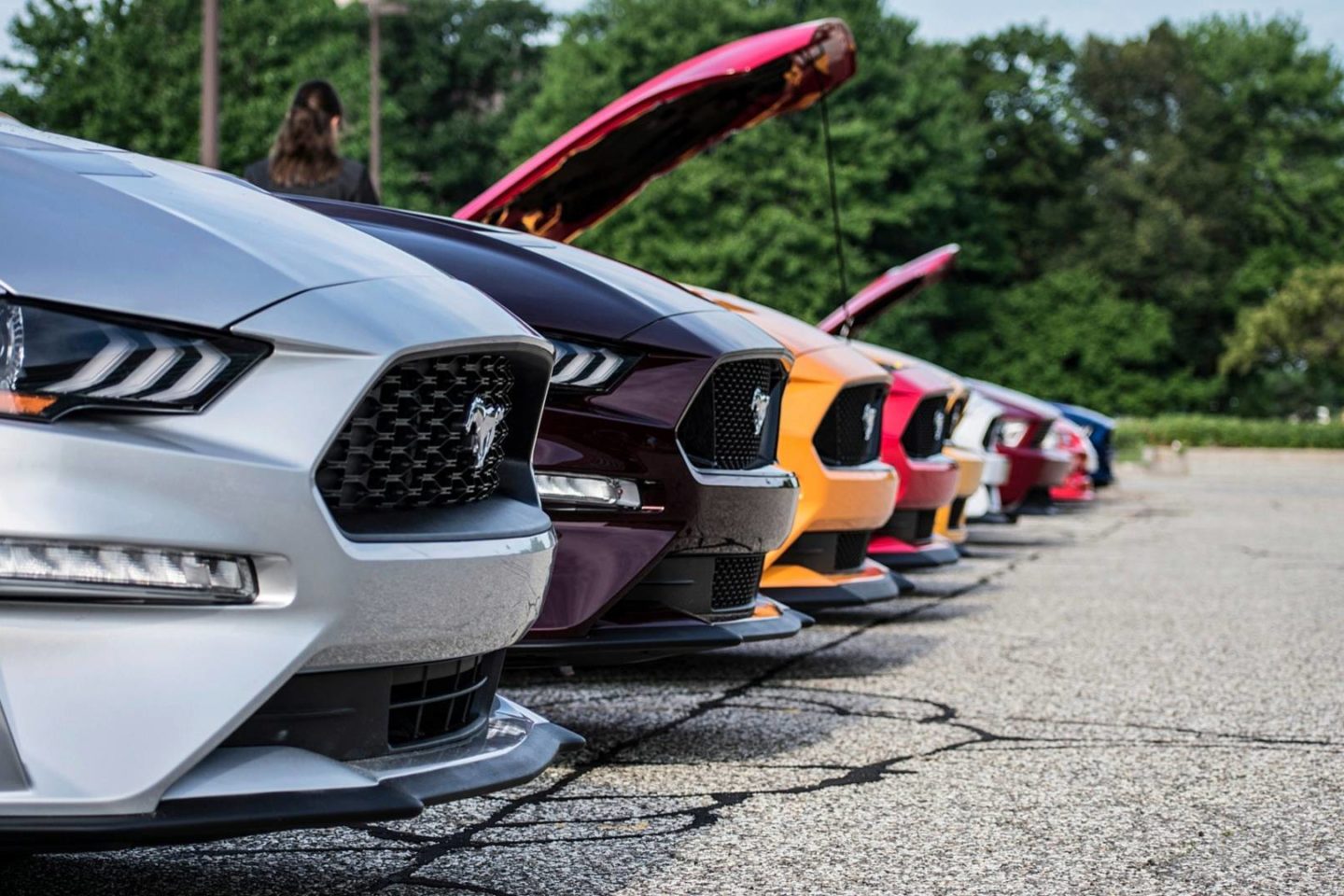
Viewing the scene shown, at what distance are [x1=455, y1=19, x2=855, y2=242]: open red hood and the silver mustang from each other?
3112mm

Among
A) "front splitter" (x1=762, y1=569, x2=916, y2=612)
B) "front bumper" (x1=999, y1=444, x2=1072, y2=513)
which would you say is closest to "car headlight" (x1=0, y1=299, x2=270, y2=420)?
"front splitter" (x1=762, y1=569, x2=916, y2=612)

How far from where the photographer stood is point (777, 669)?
21.0 ft

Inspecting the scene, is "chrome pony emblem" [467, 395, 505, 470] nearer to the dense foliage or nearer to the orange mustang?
the orange mustang

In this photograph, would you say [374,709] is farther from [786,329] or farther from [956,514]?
[956,514]

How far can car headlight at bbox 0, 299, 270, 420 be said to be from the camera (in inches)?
90.4

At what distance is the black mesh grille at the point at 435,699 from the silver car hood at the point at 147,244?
24.8 inches

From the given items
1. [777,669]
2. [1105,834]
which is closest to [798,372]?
[777,669]

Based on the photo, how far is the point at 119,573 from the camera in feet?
7.52

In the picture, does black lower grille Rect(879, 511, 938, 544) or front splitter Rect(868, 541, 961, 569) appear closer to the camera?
front splitter Rect(868, 541, 961, 569)


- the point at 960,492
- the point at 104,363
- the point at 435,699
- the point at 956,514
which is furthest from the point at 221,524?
the point at 960,492

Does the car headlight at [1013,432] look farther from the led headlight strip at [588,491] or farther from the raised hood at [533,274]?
the led headlight strip at [588,491]

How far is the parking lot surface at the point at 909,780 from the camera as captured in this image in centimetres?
344

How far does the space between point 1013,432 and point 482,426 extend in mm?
10430

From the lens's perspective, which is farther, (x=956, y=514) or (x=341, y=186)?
(x=956, y=514)
